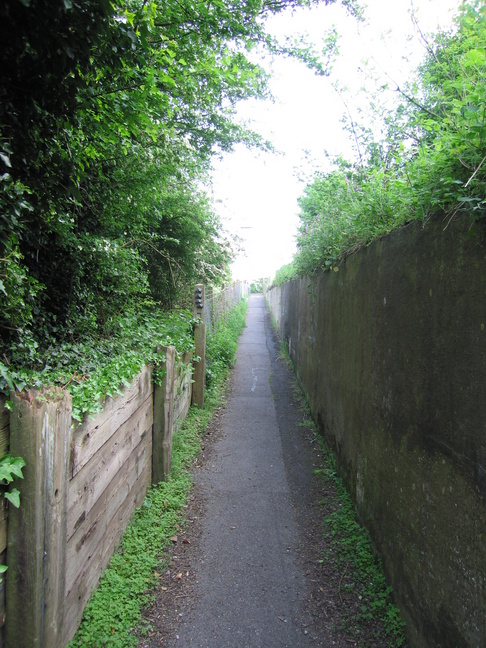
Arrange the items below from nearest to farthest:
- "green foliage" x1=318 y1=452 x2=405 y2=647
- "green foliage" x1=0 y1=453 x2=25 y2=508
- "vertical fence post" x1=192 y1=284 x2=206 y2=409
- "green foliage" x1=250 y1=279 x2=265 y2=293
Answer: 1. "green foliage" x1=0 y1=453 x2=25 y2=508
2. "green foliage" x1=318 y1=452 x2=405 y2=647
3. "vertical fence post" x1=192 y1=284 x2=206 y2=409
4. "green foliage" x1=250 y1=279 x2=265 y2=293

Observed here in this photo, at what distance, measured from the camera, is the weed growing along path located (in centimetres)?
244

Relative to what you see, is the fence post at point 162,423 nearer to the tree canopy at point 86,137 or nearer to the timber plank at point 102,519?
the timber plank at point 102,519

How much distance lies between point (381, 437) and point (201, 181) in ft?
20.1

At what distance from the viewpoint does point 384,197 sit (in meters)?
3.21

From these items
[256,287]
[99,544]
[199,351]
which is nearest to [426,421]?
[99,544]

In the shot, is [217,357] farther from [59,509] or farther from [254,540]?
[59,509]

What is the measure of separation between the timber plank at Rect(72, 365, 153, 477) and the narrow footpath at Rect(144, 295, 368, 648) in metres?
1.17

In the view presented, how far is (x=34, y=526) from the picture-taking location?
1.71 meters

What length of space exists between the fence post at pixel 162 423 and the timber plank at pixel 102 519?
334mm

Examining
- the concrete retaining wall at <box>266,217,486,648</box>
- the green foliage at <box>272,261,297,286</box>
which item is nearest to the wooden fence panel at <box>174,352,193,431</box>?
the concrete retaining wall at <box>266,217,486,648</box>

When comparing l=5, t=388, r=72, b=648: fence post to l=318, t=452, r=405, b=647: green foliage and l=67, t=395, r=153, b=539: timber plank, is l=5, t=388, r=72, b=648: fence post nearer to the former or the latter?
l=67, t=395, r=153, b=539: timber plank

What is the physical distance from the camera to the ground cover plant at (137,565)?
2.30 metres

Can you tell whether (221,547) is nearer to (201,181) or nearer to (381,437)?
(381,437)

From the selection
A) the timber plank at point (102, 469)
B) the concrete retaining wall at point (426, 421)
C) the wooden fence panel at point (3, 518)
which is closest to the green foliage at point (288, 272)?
the concrete retaining wall at point (426, 421)
